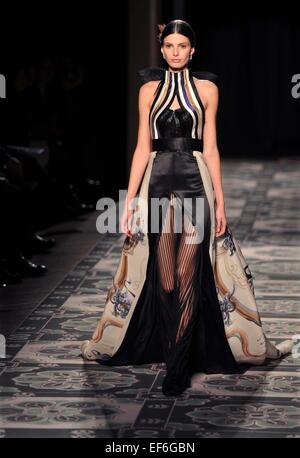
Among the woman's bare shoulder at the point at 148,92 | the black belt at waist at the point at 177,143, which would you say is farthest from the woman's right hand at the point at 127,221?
the woman's bare shoulder at the point at 148,92

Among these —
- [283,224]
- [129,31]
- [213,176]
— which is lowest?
[283,224]

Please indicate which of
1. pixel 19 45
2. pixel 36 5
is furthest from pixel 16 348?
pixel 36 5

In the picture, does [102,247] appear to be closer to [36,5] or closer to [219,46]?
[36,5]

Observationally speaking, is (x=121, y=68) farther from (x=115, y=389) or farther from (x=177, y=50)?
(x=115, y=389)

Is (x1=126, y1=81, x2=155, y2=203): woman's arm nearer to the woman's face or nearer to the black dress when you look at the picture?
the black dress

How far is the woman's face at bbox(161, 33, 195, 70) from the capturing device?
4.69 m

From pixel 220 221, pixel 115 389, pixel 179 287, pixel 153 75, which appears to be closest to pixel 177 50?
pixel 153 75

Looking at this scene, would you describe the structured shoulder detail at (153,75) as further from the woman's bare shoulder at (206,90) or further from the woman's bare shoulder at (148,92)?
the woman's bare shoulder at (206,90)

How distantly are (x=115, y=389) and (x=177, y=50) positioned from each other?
1.32 m

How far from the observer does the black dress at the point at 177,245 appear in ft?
15.6

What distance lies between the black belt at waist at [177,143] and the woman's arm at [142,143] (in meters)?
0.05
